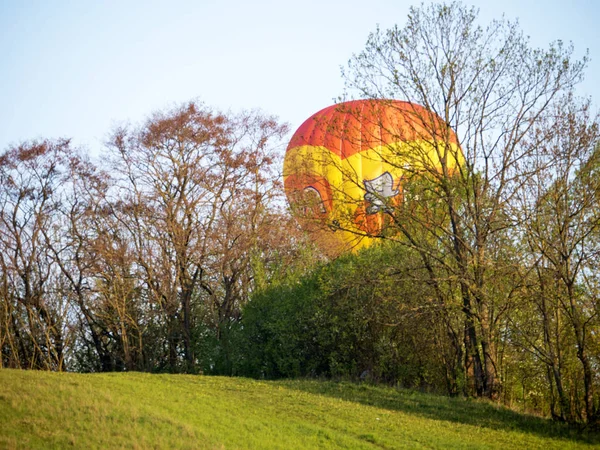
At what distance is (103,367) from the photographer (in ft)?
92.9

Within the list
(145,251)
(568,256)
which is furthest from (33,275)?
(568,256)

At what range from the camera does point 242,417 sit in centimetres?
1224

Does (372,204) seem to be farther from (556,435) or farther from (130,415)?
(130,415)

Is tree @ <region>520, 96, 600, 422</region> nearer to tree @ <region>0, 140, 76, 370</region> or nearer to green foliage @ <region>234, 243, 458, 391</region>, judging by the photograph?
green foliage @ <region>234, 243, 458, 391</region>

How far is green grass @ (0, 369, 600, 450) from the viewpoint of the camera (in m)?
10.1

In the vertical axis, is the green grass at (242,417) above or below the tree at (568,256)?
below

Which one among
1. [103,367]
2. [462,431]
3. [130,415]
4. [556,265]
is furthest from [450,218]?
[103,367]

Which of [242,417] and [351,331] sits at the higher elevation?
[351,331]

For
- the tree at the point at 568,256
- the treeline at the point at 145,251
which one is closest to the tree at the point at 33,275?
the treeline at the point at 145,251

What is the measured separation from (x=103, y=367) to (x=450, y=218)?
55.7ft

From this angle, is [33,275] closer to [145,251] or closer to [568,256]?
[145,251]

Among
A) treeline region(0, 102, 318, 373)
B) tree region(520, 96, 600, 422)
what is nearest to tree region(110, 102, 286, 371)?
treeline region(0, 102, 318, 373)

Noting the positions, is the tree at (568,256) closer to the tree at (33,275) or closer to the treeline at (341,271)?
the treeline at (341,271)

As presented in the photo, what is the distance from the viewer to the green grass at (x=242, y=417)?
1013cm
